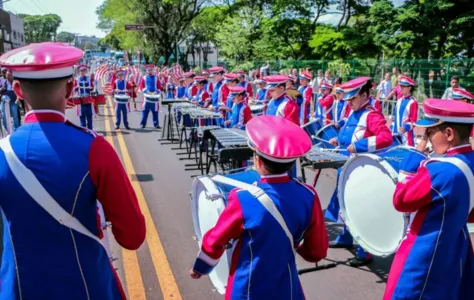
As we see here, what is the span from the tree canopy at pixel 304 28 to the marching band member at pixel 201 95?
40.7ft

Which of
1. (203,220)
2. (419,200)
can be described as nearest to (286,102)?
(203,220)

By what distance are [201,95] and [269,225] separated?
1181 cm

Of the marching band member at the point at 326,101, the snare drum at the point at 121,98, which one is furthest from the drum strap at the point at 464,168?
the snare drum at the point at 121,98

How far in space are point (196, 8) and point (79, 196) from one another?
43058mm

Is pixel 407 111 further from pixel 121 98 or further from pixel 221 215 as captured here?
pixel 121 98

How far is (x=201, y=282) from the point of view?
4949mm

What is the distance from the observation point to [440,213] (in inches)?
120

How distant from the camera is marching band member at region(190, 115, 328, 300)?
260 centimetres

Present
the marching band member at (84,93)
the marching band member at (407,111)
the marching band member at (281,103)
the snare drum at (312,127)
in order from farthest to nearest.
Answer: the marching band member at (84,93), the marching band member at (407,111), the marching band member at (281,103), the snare drum at (312,127)

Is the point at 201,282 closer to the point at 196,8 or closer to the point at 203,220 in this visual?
the point at 203,220

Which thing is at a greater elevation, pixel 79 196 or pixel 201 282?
pixel 79 196

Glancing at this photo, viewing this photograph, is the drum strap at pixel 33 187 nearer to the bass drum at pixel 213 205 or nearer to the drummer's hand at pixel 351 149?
the bass drum at pixel 213 205

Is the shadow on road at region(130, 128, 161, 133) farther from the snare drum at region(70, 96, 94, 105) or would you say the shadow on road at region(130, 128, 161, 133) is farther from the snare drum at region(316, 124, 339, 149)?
the snare drum at region(316, 124, 339, 149)

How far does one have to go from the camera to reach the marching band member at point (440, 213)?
3012 millimetres
